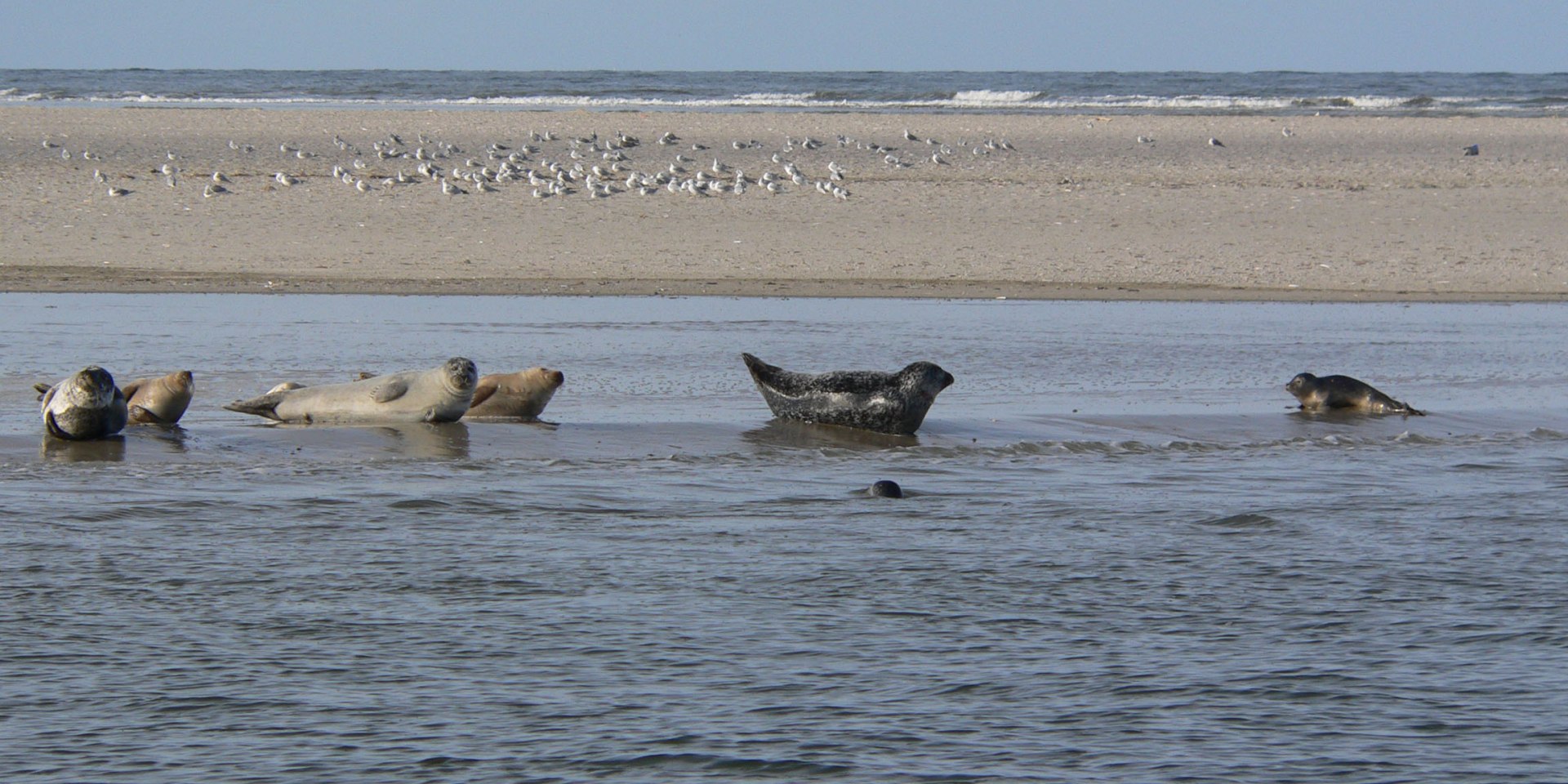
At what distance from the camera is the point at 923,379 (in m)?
8.67

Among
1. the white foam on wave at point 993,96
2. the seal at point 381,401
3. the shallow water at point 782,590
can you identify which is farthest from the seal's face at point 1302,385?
the white foam on wave at point 993,96

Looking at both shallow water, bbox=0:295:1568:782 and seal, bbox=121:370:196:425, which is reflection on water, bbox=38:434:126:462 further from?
seal, bbox=121:370:196:425

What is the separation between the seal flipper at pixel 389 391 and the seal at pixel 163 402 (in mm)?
836

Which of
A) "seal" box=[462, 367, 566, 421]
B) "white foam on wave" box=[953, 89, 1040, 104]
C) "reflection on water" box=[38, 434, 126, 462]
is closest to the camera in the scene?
"reflection on water" box=[38, 434, 126, 462]

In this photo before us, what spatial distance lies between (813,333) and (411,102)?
33.8 metres

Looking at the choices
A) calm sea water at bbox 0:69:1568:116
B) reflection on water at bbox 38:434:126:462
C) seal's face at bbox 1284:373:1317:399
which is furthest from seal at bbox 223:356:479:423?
calm sea water at bbox 0:69:1568:116

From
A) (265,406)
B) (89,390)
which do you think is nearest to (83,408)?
(89,390)

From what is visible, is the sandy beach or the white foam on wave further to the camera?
the white foam on wave

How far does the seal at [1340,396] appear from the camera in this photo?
31.8ft

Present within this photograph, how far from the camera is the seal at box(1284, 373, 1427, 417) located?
31.8 ft

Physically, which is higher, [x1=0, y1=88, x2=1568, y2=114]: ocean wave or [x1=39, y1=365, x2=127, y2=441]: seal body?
[x1=0, y1=88, x2=1568, y2=114]: ocean wave

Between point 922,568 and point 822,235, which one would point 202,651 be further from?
point 822,235

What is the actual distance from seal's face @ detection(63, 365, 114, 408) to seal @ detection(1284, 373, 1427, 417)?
5.99 meters

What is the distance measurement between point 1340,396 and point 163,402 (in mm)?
5950
